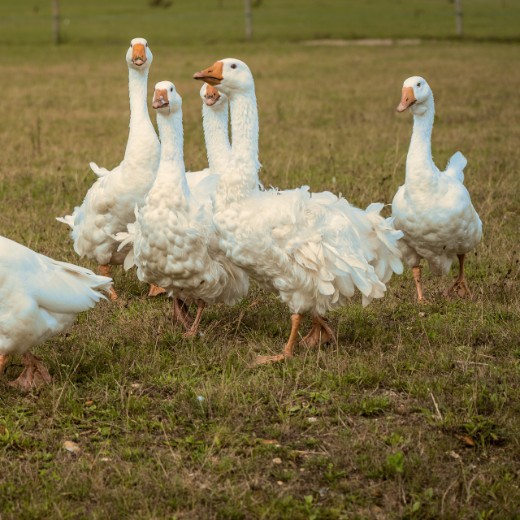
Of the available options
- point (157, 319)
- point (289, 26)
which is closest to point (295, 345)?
point (157, 319)

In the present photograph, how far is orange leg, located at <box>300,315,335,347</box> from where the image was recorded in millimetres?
6227

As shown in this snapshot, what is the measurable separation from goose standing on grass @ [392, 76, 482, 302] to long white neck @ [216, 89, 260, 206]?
153cm

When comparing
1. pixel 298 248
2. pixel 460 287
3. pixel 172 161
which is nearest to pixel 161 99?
pixel 172 161

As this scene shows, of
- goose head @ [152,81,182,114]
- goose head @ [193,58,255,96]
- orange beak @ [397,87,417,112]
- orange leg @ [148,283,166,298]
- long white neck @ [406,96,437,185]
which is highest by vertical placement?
goose head @ [193,58,255,96]

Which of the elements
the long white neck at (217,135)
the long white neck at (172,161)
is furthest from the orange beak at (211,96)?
the long white neck at (172,161)

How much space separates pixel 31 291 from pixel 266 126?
391 inches

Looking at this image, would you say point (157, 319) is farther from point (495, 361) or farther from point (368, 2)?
point (368, 2)

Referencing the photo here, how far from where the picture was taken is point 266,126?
49.0ft

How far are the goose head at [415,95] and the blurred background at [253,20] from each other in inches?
875

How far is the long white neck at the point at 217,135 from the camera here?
737cm

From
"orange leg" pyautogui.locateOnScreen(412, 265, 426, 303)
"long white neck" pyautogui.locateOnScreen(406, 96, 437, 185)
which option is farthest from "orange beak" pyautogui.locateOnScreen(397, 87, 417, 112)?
"orange leg" pyautogui.locateOnScreen(412, 265, 426, 303)

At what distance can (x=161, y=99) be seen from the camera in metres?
6.39

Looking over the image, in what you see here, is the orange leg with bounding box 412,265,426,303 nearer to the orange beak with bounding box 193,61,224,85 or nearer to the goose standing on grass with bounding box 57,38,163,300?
the goose standing on grass with bounding box 57,38,163,300

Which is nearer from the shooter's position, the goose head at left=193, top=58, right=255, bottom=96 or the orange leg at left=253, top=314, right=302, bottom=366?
the orange leg at left=253, top=314, right=302, bottom=366
